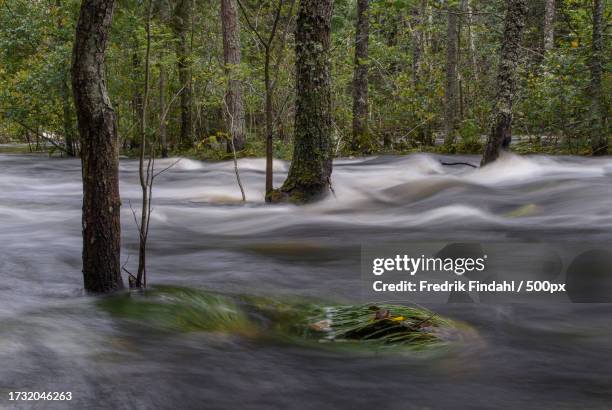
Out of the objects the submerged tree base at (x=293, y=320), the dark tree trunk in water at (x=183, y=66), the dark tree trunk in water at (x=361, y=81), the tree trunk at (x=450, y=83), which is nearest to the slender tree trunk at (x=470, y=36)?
the tree trunk at (x=450, y=83)

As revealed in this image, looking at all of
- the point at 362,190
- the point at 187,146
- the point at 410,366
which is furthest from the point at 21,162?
the point at 410,366

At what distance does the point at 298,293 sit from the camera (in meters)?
5.41

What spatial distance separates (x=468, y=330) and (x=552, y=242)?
9.77ft

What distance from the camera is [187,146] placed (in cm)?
2094

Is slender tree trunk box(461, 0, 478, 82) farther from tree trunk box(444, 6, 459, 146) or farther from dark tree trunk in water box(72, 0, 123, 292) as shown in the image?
dark tree trunk in water box(72, 0, 123, 292)

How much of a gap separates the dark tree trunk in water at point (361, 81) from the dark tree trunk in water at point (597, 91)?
5387 mm

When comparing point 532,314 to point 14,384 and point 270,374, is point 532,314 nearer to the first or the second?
point 270,374

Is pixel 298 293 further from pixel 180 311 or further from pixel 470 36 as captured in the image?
pixel 470 36

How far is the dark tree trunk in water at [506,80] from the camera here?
10.8m

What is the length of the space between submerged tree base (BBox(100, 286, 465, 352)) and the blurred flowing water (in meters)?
0.17

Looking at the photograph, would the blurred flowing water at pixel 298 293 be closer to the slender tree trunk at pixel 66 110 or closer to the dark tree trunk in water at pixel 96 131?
the dark tree trunk in water at pixel 96 131

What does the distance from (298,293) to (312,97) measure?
4.05 m

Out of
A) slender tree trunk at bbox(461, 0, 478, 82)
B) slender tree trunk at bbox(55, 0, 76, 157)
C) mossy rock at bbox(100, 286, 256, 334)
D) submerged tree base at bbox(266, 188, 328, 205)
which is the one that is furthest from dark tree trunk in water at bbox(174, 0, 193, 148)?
mossy rock at bbox(100, 286, 256, 334)

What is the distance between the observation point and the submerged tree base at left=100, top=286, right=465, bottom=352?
4164mm
